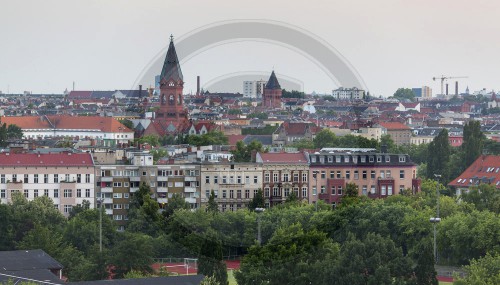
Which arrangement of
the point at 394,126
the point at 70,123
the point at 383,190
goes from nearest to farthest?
the point at 383,190
the point at 70,123
the point at 394,126

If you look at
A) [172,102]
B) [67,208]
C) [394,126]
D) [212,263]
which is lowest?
[212,263]

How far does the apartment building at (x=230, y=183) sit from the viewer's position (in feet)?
199

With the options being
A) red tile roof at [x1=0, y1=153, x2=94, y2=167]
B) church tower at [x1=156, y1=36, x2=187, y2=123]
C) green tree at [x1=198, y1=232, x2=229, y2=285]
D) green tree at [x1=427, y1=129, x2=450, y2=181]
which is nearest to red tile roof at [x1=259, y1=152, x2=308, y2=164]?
red tile roof at [x1=0, y1=153, x2=94, y2=167]

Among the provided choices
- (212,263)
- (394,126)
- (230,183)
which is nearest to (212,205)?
(230,183)

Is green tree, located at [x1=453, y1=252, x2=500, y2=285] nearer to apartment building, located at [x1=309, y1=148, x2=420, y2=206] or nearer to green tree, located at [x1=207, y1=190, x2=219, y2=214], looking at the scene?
green tree, located at [x1=207, y1=190, x2=219, y2=214]

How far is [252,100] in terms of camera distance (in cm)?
17338

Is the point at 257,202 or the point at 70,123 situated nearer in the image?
the point at 257,202

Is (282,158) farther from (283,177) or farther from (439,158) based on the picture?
(439,158)

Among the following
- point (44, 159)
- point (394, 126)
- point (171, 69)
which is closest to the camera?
point (44, 159)

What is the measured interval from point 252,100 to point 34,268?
133 metres

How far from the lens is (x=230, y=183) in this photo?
6094 centimetres

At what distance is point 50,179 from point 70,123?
5135cm

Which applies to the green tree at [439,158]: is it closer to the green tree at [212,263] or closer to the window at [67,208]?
the window at [67,208]

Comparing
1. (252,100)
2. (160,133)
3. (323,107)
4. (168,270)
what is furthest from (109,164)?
(252,100)
